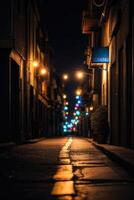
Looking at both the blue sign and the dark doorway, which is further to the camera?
the dark doorway

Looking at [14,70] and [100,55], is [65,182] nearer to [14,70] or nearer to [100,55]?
[100,55]

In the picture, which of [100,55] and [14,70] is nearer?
[100,55]

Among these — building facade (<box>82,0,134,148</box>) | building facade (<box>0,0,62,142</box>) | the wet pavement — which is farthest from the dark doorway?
the wet pavement

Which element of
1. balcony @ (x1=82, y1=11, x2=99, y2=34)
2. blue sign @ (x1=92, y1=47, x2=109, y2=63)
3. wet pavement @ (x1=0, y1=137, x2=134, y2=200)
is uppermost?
balcony @ (x1=82, y1=11, x2=99, y2=34)

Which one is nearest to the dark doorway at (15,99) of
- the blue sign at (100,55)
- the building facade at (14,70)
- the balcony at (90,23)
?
the building facade at (14,70)

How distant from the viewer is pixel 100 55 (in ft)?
94.5

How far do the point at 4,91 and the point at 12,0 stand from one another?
4.71 meters

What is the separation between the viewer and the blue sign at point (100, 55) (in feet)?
93.4

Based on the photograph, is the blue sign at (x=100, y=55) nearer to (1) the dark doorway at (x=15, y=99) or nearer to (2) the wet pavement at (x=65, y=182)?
(1) the dark doorway at (x=15, y=99)

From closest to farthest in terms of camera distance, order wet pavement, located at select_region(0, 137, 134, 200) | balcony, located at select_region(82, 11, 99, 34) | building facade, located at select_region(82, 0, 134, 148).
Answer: wet pavement, located at select_region(0, 137, 134, 200) → building facade, located at select_region(82, 0, 134, 148) → balcony, located at select_region(82, 11, 99, 34)

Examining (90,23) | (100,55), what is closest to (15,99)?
(100,55)

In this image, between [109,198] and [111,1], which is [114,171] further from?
[111,1]

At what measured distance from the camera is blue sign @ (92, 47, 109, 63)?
28.5 metres

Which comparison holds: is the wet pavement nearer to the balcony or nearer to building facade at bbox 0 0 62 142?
building facade at bbox 0 0 62 142
